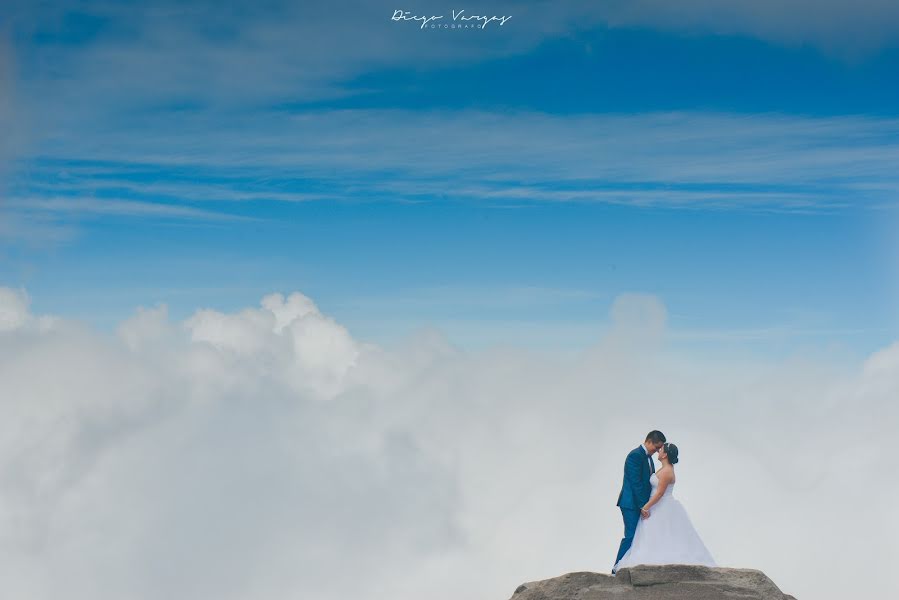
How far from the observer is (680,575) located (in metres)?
19.8

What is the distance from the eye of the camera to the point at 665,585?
1970 cm

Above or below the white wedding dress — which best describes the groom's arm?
above

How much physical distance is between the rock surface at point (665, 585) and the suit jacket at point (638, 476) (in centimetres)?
152

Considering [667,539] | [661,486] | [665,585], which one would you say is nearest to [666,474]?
[661,486]

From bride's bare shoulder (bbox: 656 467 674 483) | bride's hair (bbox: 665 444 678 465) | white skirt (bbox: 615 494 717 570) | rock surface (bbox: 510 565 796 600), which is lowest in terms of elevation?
rock surface (bbox: 510 565 796 600)

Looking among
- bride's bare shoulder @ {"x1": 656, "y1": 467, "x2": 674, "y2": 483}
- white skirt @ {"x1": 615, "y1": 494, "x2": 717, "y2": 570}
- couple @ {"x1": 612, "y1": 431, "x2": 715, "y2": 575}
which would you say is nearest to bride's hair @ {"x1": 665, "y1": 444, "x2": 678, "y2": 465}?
couple @ {"x1": 612, "y1": 431, "x2": 715, "y2": 575}

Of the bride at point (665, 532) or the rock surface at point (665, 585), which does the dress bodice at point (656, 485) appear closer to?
the bride at point (665, 532)

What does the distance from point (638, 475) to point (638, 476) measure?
2 cm

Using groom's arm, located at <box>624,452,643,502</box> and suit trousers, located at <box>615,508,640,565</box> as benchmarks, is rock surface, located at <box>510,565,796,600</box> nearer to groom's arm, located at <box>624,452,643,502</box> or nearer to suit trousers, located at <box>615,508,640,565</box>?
suit trousers, located at <box>615,508,640,565</box>

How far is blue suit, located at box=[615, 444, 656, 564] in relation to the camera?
20.9 meters

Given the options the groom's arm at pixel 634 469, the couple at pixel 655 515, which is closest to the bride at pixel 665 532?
the couple at pixel 655 515

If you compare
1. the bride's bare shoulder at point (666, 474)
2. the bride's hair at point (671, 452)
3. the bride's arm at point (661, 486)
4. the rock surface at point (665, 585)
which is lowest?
the rock surface at point (665, 585)

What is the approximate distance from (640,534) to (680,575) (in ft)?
4.68

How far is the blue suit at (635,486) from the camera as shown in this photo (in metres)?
20.9
